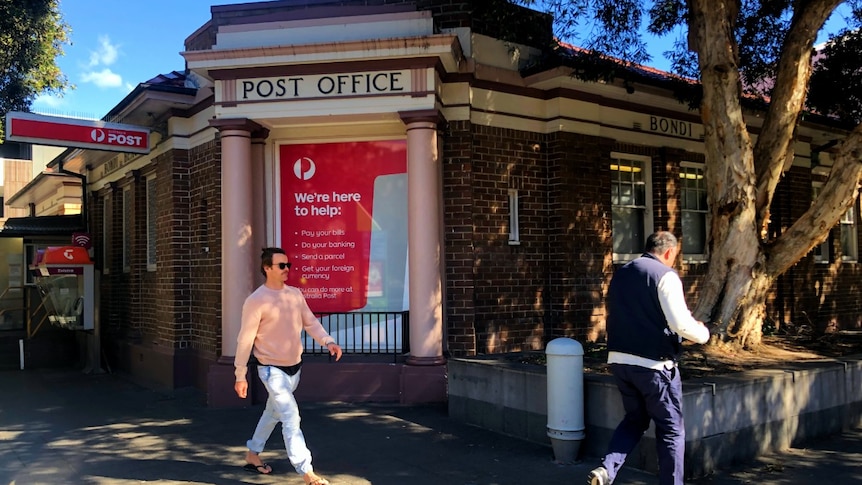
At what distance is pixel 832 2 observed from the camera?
23.9 ft

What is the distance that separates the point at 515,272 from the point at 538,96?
8.42ft

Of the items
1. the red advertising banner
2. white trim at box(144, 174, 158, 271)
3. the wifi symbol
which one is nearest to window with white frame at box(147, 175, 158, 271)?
white trim at box(144, 174, 158, 271)

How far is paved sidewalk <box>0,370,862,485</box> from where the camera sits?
5242 mm

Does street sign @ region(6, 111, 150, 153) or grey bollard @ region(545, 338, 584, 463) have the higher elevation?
street sign @ region(6, 111, 150, 153)

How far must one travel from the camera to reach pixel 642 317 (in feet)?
14.5

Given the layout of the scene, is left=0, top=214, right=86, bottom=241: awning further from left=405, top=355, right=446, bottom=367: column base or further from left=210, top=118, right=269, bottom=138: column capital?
left=405, top=355, right=446, bottom=367: column base

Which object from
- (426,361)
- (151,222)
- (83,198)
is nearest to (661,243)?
(426,361)

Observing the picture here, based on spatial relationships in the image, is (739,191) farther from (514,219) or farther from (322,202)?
(322,202)

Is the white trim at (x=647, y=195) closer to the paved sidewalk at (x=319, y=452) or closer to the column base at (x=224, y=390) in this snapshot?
the paved sidewalk at (x=319, y=452)

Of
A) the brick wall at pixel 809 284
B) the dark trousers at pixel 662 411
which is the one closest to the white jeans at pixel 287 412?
the dark trousers at pixel 662 411

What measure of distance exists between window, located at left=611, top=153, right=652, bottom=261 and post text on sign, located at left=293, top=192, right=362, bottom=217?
13.5 feet

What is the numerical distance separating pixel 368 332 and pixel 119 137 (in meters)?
5.05

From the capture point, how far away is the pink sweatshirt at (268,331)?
4953mm

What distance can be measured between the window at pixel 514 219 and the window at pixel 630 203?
6.30 ft
